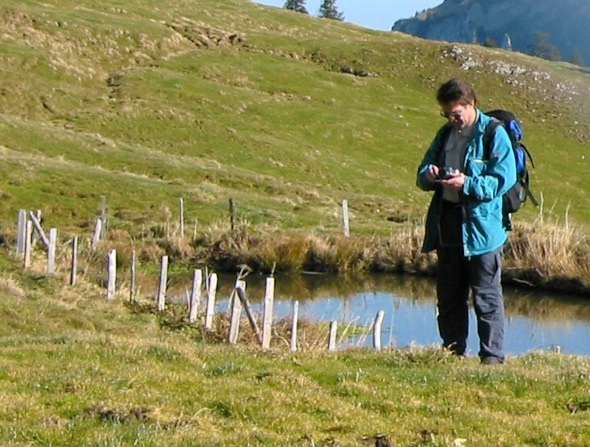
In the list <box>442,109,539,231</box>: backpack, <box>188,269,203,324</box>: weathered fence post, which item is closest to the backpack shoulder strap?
<box>442,109,539,231</box>: backpack

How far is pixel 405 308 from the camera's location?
2698 cm

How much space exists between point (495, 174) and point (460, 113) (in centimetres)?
67

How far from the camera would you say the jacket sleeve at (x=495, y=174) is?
33.0 ft

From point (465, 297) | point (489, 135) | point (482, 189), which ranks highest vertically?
point (489, 135)

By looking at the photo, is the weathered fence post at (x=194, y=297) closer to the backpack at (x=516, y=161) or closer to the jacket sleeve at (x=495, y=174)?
the backpack at (x=516, y=161)

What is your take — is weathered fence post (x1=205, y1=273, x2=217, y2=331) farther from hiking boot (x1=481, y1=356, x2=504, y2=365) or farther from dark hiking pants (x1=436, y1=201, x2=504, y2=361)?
hiking boot (x1=481, y1=356, x2=504, y2=365)

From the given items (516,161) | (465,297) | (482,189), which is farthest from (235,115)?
(482,189)

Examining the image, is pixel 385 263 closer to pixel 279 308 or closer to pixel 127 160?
pixel 279 308

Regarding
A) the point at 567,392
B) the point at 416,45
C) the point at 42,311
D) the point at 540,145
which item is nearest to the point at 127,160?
the point at 42,311

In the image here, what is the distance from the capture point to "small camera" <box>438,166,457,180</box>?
33.0ft

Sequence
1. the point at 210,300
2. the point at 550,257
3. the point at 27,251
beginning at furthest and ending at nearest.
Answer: the point at 550,257, the point at 27,251, the point at 210,300

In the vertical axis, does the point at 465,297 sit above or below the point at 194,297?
above

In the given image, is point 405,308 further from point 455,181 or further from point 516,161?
point 455,181

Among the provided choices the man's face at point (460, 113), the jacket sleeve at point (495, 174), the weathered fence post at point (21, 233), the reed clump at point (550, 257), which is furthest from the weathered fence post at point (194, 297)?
the reed clump at point (550, 257)
